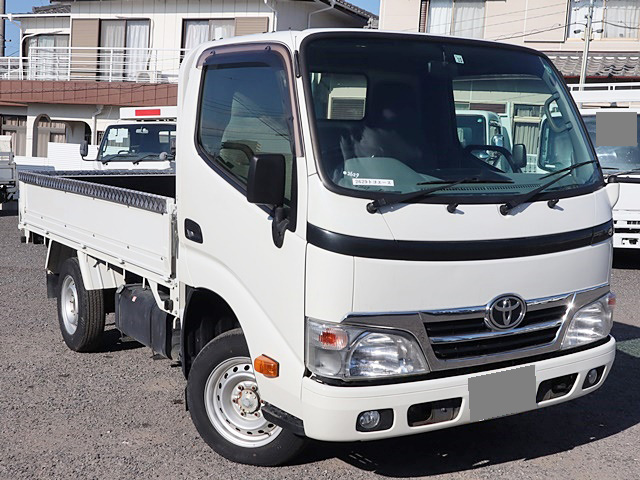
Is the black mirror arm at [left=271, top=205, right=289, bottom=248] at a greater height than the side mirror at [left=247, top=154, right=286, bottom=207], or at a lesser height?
lesser

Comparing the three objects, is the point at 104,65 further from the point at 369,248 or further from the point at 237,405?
the point at 369,248

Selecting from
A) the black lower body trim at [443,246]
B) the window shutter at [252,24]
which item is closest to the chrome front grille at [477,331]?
the black lower body trim at [443,246]

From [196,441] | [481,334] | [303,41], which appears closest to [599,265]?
[481,334]

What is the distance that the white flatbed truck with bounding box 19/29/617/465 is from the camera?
3.56 metres

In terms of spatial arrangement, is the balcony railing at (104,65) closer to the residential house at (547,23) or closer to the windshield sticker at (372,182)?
the residential house at (547,23)

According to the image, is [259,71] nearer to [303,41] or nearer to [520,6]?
[303,41]

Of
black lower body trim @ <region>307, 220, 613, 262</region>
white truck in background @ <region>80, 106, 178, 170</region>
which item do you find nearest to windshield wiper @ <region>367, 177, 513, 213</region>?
black lower body trim @ <region>307, 220, 613, 262</region>

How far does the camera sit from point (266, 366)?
3.81 metres

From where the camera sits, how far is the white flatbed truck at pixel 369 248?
356cm

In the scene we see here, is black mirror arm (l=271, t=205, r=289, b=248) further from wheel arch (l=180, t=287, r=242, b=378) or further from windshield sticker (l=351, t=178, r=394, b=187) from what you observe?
wheel arch (l=180, t=287, r=242, b=378)

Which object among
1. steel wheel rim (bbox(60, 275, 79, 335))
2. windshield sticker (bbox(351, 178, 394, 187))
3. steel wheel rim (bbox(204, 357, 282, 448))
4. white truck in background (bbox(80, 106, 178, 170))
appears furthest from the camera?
white truck in background (bbox(80, 106, 178, 170))

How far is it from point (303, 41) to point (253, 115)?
50 cm

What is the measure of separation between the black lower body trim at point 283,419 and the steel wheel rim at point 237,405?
27 cm

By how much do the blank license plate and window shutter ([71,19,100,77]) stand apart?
23.7 metres
